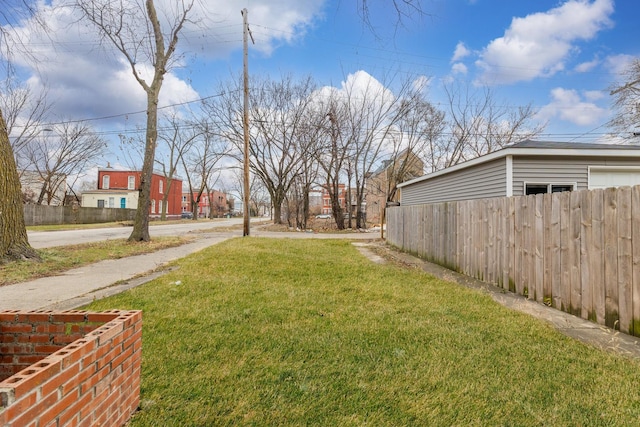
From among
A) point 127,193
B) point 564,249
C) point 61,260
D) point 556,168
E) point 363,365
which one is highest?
point 127,193

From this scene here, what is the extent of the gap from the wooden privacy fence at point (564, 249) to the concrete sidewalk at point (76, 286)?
584 centimetres

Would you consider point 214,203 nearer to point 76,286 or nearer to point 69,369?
point 76,286

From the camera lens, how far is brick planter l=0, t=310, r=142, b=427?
1.10 meters

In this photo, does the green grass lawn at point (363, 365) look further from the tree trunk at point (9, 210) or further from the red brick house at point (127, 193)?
Result: the red brick house at point (127, 193)

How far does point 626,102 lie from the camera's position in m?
16.2

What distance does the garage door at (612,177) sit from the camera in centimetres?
865

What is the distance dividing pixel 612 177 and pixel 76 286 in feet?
41.4

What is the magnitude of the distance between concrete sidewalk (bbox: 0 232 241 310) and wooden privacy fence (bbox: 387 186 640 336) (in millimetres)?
5839

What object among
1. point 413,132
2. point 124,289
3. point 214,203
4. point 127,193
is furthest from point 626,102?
point 214,203

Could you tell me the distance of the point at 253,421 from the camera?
1.75 metres

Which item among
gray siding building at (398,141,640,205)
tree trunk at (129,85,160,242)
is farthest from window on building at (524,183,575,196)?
tree trunk at (129,85,160,242)

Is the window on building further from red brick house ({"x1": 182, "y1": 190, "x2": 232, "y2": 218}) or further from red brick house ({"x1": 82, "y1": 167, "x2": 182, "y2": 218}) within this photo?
red brick house ({"x1": 182, "y1": 190, "x2": 232, "y2": 218})

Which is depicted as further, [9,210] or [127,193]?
[127,193]

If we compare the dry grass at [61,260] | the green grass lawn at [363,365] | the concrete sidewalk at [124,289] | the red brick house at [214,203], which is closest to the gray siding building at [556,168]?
the concrete sidewalk at [124,289]
